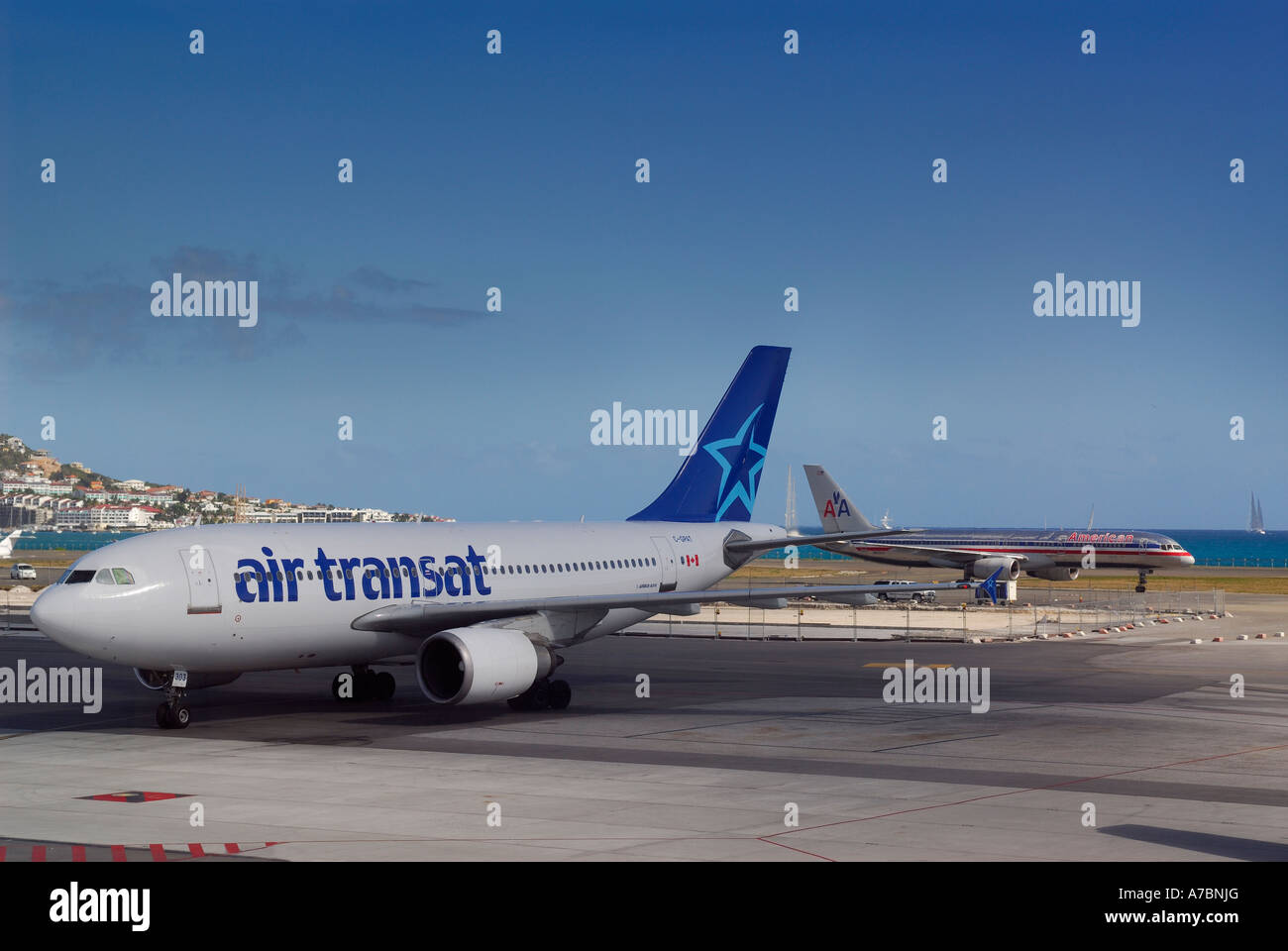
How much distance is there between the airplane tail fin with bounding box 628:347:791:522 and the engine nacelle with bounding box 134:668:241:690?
14265 millimetres

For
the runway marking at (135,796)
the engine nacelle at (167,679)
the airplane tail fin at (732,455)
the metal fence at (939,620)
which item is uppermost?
the airplane tail fin at (732,455)

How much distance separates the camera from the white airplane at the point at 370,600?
81.6 ft

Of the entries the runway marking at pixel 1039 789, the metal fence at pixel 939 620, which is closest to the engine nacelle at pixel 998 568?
the metal fence at pixel 939 620

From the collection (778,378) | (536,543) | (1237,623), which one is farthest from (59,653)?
(1237,623)

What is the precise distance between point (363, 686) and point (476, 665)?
6.81 m

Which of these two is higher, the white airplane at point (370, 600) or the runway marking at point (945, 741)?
the white airplane at point (370, 600)

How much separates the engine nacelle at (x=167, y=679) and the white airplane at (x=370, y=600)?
0.04 m

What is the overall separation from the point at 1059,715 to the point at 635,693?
410 inches

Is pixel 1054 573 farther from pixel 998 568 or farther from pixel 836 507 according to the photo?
pixel 836 507

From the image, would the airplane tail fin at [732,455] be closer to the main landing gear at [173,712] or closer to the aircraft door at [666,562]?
the aircraft door at [666,562]
